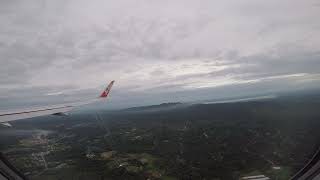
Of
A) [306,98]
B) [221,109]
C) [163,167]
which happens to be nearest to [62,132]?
[163,167]

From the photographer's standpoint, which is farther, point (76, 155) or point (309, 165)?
point (76, 155)

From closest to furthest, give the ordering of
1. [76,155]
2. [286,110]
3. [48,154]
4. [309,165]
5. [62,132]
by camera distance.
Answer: [309,165], [48,154], [76,155], [286,110], [62,132]

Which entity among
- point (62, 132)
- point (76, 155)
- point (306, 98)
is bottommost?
point (76, 155)

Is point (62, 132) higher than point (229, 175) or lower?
higher

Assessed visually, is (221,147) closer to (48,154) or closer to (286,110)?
(286,110)

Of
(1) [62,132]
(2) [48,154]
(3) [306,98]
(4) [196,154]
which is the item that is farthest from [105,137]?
(3) [306,98]

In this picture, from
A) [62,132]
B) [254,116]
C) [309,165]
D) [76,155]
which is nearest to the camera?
[309,165]

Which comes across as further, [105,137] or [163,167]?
[105,137]

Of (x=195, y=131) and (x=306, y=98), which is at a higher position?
(x=306, y=98)

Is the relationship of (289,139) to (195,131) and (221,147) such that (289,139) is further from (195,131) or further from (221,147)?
(195,131)
